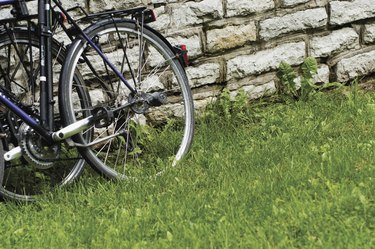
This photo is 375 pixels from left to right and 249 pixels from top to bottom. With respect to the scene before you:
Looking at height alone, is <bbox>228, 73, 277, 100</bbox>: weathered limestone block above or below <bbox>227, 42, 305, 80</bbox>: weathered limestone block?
below

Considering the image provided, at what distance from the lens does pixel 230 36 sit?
5.19m

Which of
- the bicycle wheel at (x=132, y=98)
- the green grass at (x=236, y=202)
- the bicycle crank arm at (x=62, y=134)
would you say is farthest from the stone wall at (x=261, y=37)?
the bicycle crank arm at (x=62, y=134)

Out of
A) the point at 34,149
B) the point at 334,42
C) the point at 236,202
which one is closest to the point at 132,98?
the point at 34,149

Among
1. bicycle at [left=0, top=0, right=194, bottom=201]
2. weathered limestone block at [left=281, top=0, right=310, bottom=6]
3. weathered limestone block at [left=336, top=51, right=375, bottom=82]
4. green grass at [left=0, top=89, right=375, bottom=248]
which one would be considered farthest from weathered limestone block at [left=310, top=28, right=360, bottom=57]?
bicycle at [left=0, top=0, right=194, bottom=201]

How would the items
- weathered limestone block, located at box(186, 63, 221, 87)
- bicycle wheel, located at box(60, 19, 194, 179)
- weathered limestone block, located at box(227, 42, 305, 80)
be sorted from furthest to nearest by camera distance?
1. weathered limestone block, located at box(227, 42, 305, 80)
2. weathered limestone block, located at box(186, 63, 221, 87)
3. bicycle wheel, located at box(60, 19, 194, 179)

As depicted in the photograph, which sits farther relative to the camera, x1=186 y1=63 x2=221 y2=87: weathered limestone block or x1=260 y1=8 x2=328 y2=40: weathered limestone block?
x1=260 y1=8 x2=328 y2=40: weathered limestone block

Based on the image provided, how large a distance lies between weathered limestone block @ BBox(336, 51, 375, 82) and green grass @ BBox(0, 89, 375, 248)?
31.6 inches

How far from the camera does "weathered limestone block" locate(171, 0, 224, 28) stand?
500 centimetres

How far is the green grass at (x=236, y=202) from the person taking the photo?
11.0ft

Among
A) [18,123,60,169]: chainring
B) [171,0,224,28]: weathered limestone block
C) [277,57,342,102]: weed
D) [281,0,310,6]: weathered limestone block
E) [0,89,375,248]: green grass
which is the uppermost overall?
[171,0,224,28]: weathered limestone block

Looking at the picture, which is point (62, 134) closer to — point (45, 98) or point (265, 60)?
point (45, 98)

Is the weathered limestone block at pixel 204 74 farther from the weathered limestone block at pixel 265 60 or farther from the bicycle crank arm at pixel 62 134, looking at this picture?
the bicycle crank arm at pixel 62 134

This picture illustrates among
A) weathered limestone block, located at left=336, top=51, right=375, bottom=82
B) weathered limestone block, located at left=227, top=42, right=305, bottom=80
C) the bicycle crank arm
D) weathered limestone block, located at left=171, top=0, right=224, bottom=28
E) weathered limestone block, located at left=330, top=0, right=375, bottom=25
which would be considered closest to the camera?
the bicycle crank arm

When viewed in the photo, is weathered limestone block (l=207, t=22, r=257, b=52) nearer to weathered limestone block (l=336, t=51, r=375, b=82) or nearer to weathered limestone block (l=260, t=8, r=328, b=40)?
weathered limestone block (l=260, t=8, r=328, b=40)
